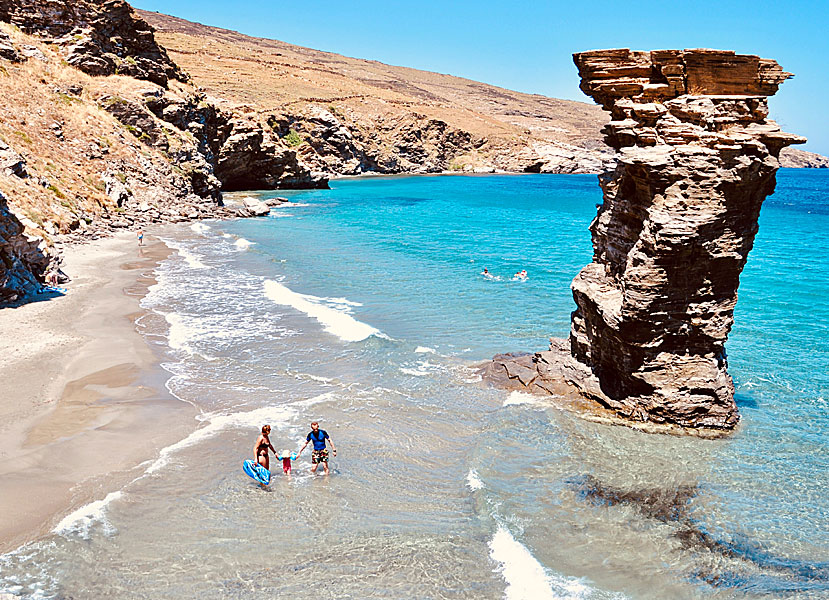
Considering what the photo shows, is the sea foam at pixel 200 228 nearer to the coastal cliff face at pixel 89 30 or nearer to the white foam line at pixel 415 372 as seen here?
the coastal cliff face at pixel 89 30

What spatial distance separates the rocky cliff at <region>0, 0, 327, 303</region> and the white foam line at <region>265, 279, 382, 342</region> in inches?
372

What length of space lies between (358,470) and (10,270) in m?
17.1

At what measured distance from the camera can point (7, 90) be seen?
42000mm

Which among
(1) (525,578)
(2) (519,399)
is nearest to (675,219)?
(2) (519,399)

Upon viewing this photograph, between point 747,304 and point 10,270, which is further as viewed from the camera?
point 747,304

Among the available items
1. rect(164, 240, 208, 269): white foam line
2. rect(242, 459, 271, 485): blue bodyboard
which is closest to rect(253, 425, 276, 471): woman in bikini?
rect(242, 459, 271, 485): blue bodyboard

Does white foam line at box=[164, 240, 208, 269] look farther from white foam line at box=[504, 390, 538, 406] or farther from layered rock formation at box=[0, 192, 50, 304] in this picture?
white foam line at box=[504, 390, 538, 406]

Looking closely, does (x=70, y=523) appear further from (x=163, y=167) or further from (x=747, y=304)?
(x=163, y=167)

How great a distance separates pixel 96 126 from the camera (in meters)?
47.3


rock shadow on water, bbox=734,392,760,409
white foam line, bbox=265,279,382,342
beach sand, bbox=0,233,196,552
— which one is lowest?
beach sand, bbox=0,233,196,552

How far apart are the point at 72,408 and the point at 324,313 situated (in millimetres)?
10885

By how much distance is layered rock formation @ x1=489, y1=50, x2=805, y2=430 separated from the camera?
1195cm

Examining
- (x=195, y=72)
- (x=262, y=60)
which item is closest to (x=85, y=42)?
(x=195, y=72)

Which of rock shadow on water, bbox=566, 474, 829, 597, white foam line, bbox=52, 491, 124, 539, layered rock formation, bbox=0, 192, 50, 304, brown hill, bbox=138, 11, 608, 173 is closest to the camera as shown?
rock shadow on water, bbox=566, 474, 829, 597
